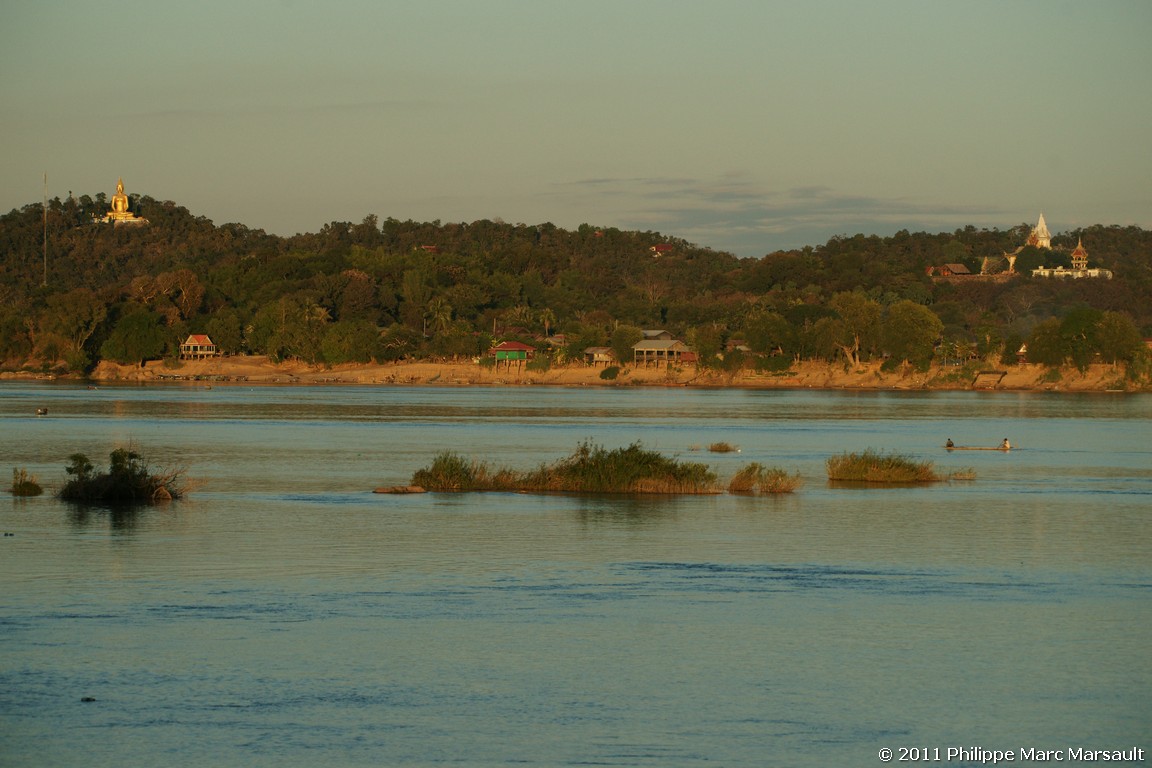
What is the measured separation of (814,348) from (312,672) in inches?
5171

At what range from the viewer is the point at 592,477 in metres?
38.8

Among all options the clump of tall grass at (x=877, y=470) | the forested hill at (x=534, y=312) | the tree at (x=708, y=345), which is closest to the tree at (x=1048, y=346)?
the forested hill at (x=534, y=312)

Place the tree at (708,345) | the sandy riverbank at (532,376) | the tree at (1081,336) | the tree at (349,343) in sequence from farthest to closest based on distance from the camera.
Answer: the tree at (349,343), the tree at (708,345), the sandy riverbank at (532,376), the tree at (1081,336)

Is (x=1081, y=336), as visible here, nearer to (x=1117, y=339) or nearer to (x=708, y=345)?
(x=1117, y=339)

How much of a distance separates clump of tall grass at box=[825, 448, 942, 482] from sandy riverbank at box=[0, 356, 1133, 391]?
9925cm

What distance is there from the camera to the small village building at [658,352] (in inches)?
6230

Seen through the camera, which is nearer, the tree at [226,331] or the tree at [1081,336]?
the tree at [1081,336]

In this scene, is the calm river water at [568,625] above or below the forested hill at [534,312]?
below

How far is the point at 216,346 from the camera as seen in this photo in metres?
165

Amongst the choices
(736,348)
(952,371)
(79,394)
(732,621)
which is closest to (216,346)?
(79,394)

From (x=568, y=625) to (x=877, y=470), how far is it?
80.3ft

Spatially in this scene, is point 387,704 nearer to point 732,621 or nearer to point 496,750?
point 496,750

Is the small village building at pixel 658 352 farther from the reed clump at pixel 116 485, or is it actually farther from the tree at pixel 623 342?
the reed clump at pixel 116 485

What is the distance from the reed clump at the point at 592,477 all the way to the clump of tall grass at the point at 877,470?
5985 millimetres
